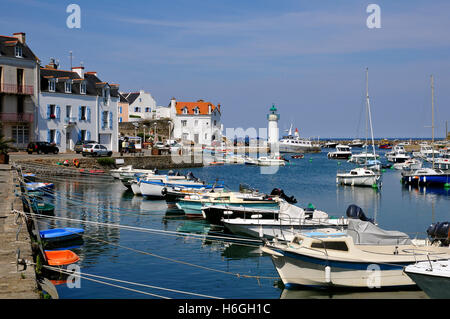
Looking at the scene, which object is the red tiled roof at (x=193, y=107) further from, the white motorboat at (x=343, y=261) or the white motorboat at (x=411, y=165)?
the white motorboat at (x=343, y=261)

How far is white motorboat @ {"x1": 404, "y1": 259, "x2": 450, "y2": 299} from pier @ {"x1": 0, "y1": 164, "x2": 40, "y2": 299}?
32.3 ft

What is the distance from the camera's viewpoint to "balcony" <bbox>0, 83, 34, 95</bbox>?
57.3m

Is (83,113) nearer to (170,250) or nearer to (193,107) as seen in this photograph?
(193,107)

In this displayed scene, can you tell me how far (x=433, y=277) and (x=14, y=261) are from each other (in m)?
11.4

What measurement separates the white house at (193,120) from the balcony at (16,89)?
174 feet

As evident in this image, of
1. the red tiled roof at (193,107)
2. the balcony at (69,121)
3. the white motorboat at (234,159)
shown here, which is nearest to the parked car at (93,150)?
the balcony at (69,121)

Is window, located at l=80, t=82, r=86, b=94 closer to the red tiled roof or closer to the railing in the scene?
the railing

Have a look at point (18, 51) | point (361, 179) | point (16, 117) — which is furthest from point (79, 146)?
point (361, 179)

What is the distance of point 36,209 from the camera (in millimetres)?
27469

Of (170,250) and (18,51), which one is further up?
(18,51)

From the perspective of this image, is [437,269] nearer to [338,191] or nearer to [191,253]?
[191,253]

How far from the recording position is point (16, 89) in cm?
5841
